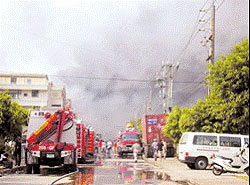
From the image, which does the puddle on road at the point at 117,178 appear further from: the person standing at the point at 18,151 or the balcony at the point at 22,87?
the balcony at the point at 22,87

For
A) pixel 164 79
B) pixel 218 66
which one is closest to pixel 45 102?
pixel 164 79

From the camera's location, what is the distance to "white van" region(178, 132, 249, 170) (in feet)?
78.6

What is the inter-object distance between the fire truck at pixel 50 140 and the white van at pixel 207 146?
7.18 meters

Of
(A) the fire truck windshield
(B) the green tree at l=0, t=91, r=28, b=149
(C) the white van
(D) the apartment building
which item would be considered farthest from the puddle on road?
(D) the apartment building

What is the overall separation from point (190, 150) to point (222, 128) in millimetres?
2744

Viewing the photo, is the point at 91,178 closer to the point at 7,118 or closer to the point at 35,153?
the point at 35,153

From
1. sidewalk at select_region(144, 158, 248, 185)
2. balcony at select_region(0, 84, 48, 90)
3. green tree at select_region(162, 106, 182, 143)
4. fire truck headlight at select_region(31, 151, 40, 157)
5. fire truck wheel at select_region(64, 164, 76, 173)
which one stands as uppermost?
balcony at select_region(0, 84, 48, 90)

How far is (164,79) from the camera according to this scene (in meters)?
53.8

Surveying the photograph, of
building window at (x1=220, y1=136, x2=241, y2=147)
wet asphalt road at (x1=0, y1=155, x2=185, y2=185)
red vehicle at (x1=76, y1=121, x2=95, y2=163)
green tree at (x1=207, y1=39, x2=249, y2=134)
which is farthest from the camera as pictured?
red vehicle at (x1=76, y1=121, x2=95, y2=163)

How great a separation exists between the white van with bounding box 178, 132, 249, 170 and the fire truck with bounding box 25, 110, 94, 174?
283 inches

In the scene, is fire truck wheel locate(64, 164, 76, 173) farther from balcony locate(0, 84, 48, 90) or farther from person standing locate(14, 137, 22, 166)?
balcony locate(0, 84, 48, 90)

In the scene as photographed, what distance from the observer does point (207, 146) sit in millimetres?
24094

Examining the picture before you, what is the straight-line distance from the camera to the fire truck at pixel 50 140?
63.1 feet

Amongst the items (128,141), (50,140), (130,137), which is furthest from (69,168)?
(130,137)
